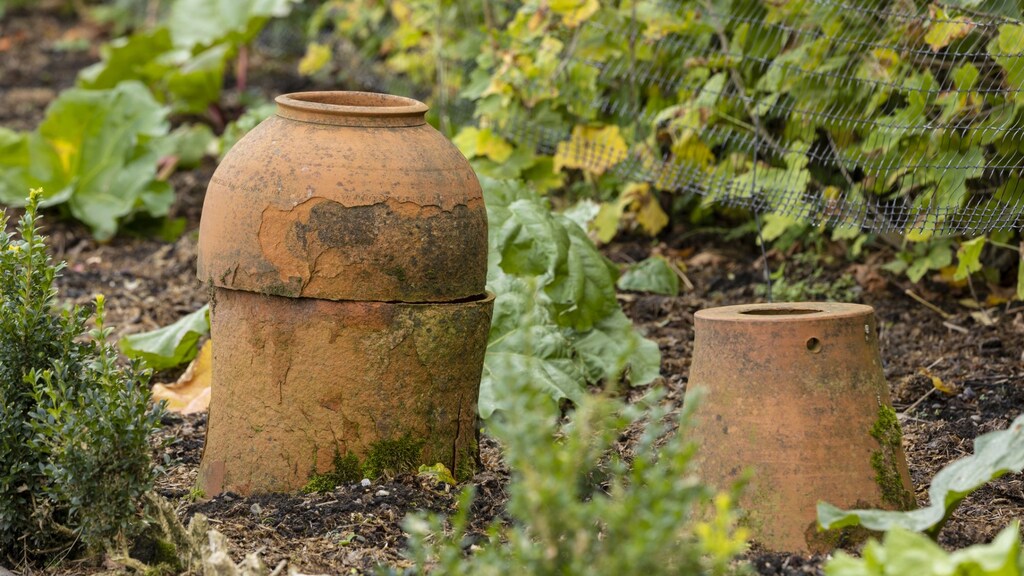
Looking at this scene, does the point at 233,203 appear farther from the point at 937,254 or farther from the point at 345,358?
the point at 937,254

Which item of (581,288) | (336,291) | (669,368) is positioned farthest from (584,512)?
(669,368)

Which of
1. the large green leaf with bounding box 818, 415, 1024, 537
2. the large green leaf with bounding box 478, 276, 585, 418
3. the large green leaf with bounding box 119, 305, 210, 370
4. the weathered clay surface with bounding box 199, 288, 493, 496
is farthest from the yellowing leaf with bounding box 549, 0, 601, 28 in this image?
the large green leaf with bounding box 818, 415, 1024, 537

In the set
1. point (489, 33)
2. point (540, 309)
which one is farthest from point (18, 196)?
point (540, 309)

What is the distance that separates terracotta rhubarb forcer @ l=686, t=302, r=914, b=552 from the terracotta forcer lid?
80 cm

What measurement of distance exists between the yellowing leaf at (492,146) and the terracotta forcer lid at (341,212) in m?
2.65

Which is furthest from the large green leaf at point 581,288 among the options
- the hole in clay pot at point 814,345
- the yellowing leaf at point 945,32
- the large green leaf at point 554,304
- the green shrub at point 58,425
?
the green shrub at point 58,425

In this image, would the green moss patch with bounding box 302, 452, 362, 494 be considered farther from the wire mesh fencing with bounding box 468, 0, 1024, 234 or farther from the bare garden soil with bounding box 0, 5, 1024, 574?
the wire mesh fencing with bounding box 468, 0, 1024, 234

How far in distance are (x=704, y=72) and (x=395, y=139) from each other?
2457 mm

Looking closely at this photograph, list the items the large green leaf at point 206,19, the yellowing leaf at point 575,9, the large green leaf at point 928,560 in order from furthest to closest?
the large green leaf at point 206,19
the yellowing leaf at point 575,9
the large green leaf at point 928,560

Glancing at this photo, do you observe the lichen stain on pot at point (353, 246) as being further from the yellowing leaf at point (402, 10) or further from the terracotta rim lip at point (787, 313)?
the yellowing leaf at point (402, 10)

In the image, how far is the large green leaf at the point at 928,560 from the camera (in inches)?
77.5

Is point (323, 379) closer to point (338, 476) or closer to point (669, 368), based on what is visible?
point (338, 476)

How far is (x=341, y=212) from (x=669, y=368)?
6.34 feet

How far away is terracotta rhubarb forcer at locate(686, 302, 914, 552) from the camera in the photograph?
2.68m
